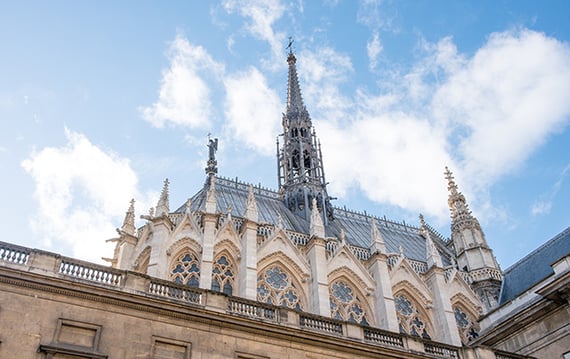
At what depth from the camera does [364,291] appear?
28.2m

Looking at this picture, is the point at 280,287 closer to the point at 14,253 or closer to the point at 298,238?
the point at 298,238

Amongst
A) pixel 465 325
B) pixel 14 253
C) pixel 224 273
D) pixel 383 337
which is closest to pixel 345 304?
pixel 224 273

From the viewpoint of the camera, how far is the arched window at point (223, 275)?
25.1 meters

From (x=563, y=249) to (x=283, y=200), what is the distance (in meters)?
17.3

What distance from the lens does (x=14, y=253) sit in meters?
14.9

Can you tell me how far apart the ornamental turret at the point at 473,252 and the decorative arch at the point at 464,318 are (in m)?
1.03

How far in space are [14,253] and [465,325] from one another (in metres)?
23.8

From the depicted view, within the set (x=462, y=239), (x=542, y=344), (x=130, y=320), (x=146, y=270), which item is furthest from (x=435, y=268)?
(x=130, y=320)

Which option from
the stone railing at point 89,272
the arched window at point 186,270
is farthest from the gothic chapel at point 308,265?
the stone railing at point 89,272

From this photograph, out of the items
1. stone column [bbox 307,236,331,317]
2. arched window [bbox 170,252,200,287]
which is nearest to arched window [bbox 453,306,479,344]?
stone column [bbox 307,236,331,317]

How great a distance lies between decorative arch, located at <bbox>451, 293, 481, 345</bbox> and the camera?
29.8 m

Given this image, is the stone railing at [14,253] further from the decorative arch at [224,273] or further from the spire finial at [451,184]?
the spire finial at [451,184]

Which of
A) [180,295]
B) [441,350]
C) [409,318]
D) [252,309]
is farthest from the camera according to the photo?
[409,318]

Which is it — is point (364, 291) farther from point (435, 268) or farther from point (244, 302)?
point (244, 302)
